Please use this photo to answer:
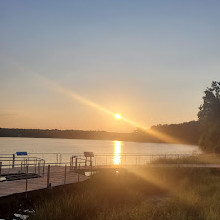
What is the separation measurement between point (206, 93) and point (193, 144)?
12473 centimetres

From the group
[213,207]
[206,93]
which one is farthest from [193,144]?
[213,207]

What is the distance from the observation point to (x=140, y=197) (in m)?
25.7

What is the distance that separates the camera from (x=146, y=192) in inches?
1146

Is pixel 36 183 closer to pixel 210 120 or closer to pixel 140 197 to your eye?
pixel 140 197

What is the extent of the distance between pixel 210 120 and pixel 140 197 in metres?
47.4

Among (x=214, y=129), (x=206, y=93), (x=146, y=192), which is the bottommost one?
(x=146, y=192)

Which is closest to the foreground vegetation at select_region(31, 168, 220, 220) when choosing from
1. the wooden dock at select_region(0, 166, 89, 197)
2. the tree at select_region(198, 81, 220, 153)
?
the wooden dock at select_region(0, 166, 89, 197)

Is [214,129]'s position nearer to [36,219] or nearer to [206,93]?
[206,93]

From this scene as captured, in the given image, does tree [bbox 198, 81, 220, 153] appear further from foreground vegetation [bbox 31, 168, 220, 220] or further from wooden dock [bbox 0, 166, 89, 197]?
wooden dock [bbox 0, 166, 89, 197]

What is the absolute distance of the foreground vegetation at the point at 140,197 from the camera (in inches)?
707

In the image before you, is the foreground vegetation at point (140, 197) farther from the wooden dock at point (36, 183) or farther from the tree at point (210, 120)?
the tree at point (210, 120)

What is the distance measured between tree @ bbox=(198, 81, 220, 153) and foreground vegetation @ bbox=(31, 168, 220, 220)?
102 feet

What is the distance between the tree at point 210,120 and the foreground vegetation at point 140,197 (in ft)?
102

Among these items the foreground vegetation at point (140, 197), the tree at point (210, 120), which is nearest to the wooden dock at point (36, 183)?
the foreground vegetation at point (140, 197)
